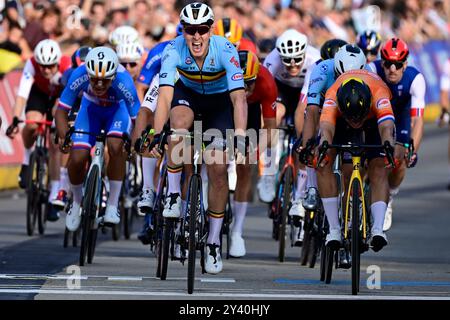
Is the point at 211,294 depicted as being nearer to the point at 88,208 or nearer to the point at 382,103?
the point at 382,103

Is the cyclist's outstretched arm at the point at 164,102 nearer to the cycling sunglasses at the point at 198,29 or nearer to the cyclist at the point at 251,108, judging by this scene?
the cycling sunglasses at the point at 198,29

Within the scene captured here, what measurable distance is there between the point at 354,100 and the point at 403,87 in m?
3.04

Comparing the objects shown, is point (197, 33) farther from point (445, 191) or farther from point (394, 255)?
point (445, 191)

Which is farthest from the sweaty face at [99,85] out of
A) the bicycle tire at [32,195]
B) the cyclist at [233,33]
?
the bicycle tire at [32,195]

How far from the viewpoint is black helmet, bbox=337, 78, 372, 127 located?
11.9 meters

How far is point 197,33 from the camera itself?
39.9ft

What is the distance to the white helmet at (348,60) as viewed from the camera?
12852 millimetres

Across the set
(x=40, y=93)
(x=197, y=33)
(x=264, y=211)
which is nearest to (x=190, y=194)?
(x=197, y=33)

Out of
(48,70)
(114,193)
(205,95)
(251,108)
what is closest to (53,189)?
(48,70)

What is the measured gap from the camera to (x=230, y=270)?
44.7 ft

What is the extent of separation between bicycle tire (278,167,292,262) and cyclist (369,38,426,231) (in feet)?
3.47

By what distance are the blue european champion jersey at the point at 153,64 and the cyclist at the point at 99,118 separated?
0.50 metres

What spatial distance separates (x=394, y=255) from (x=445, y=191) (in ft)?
26.5
